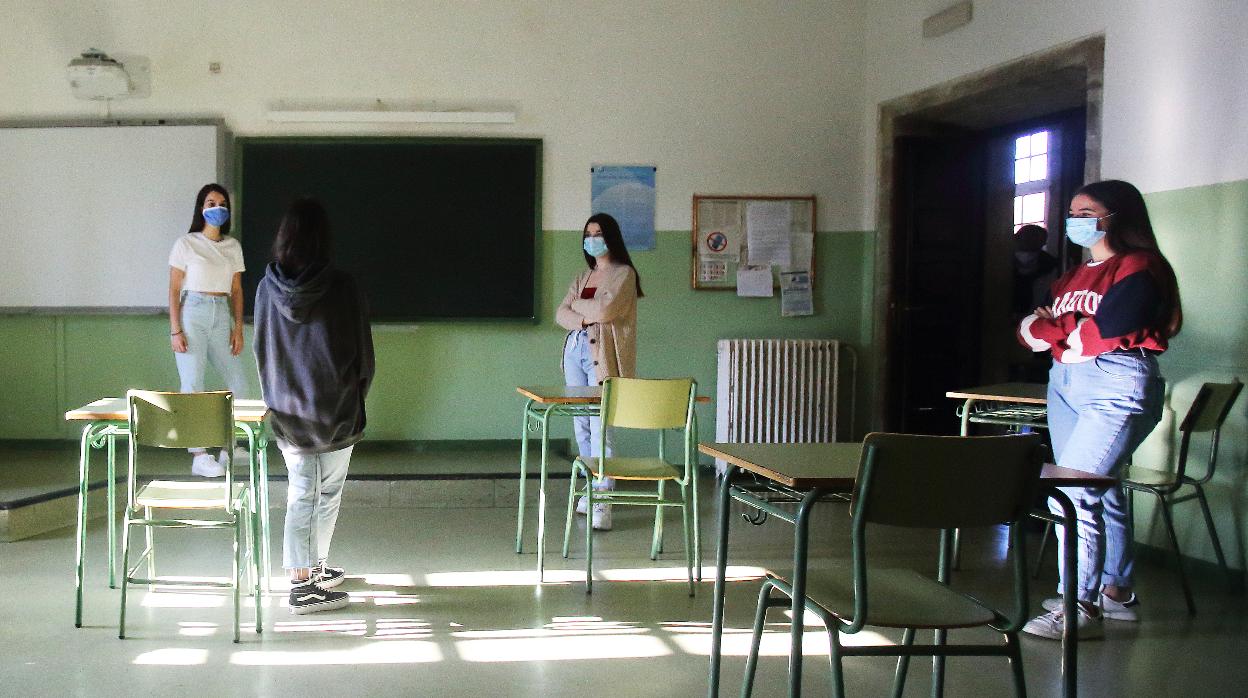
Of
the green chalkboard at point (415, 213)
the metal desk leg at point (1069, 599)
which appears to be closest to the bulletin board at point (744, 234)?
the green chalkboard at point (415, 213)

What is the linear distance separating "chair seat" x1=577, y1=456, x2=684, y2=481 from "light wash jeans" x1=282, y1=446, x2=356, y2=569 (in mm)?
925

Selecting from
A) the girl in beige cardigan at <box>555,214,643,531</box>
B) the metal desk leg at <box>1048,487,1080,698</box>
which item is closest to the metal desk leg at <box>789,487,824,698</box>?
the metal desk leg at <box>1048,487,1080,698</box>

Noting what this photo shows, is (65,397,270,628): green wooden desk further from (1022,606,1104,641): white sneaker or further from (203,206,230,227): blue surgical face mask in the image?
(1022,606,1104,641): white sneaker

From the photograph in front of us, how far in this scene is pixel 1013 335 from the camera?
23.1ft

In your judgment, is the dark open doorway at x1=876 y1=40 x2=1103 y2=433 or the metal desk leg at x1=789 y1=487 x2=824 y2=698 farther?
the dark open doorway at x1=876 y1=40 x2=1103 y2=433

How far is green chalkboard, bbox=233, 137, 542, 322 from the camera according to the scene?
6227 millimetres

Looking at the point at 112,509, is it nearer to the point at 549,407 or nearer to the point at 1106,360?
the point at 549,407

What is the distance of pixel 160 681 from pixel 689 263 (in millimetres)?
4278

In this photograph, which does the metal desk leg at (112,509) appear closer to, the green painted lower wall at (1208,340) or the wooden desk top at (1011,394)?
the wooden desk top at (1011,394)

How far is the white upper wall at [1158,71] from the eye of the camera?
402 cm

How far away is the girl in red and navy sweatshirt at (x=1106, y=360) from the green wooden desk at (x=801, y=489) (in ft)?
3.62

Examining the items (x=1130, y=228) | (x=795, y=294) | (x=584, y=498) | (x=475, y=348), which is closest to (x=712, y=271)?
(x=795, y=294)

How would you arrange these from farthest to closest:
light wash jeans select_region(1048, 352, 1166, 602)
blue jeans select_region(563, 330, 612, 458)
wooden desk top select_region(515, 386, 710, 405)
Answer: blue jeans select_region(563, 330, 612, 458), wooden desk top select_region(515, 386, 710, 405), light wash jeans select_region(1048, 352, 1166, 602)

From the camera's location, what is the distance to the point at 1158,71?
4.32m
